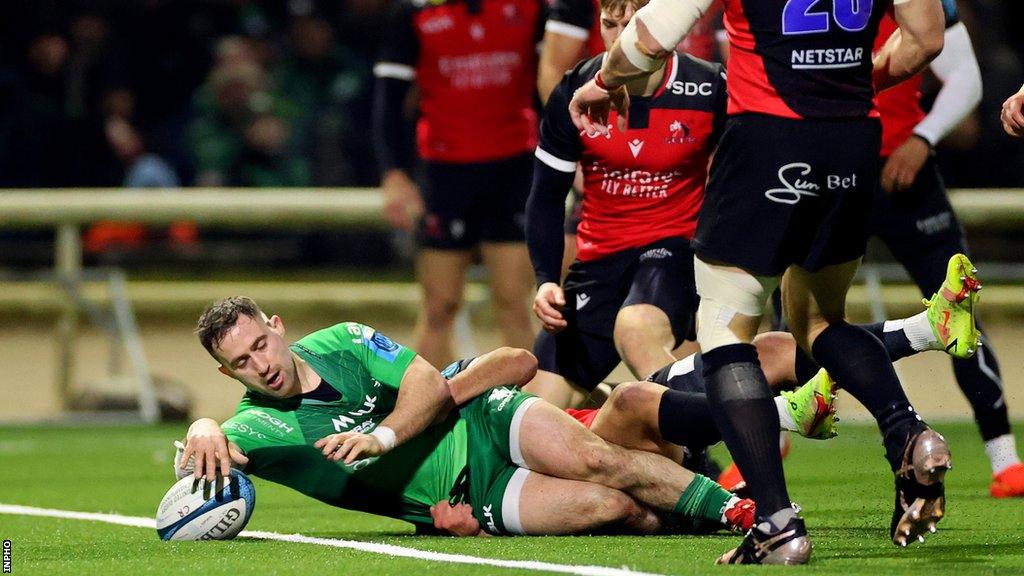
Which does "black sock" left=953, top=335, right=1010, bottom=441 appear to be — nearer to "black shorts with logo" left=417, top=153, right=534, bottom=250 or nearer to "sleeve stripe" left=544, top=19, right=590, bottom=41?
"sleeve stripe" left=544, top=19, right=590, bottom=41

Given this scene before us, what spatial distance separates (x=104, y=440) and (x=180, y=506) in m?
5.16

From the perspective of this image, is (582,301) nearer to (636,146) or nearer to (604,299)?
(604,299)

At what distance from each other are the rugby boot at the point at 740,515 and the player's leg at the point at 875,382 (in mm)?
479

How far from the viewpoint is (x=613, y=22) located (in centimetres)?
599

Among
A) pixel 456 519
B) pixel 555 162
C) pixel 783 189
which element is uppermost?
pixel 783 189

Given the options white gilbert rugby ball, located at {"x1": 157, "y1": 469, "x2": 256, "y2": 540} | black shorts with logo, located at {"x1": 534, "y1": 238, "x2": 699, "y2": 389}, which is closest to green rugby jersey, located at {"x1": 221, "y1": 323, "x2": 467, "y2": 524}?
white gilbert rugby ball, located at {"x1": 157, "y1": 469, "x2": 256, "y2": 540}

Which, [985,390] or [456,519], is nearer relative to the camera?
[456,519]

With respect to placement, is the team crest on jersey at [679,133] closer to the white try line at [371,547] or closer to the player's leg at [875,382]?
the player's leg at [875,382]

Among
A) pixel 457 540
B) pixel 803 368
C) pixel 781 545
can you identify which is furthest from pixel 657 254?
pixel 781 545

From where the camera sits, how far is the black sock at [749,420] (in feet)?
14.5

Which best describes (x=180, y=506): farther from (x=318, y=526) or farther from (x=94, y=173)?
(x=94, y=173)

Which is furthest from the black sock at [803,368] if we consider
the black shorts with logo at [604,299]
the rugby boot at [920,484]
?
the rugby boot at [920,484]

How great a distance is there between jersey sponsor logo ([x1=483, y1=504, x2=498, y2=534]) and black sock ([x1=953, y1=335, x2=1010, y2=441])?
219 centimetres

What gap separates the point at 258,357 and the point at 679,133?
1.84 meters
